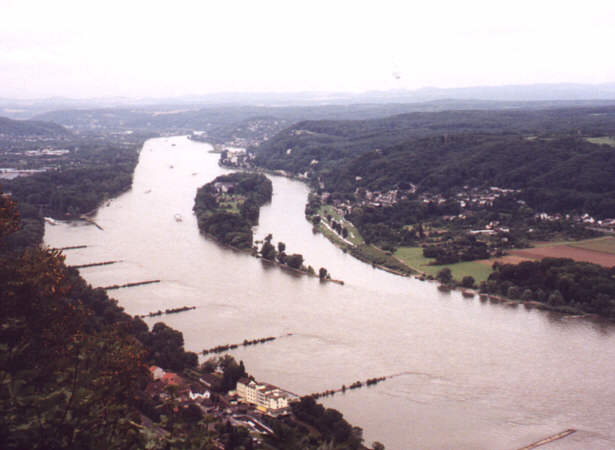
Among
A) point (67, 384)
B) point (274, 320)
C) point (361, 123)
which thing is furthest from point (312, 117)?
point (67, 384)

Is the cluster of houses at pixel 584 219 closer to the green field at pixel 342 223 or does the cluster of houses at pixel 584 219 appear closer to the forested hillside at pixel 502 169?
the forested hillside at pixel 502 169

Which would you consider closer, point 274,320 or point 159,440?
point 159,440

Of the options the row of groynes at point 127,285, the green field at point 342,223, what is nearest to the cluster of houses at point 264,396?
the row of groynes at point 127,285

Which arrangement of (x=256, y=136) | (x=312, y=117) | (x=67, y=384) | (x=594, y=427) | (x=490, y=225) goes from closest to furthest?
1. (x=67, y=384)
2. (x=594, y=427)
3. (x=490, y=225)
4. (x=256, y=136)
5. (x=312, y=117)

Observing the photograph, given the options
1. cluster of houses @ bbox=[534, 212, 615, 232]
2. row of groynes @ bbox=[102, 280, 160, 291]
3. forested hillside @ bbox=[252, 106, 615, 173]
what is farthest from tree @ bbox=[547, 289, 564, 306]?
forested hillside @ bbox=[252, 106, 615, 173]

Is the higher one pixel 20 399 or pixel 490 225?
pixel 20 399

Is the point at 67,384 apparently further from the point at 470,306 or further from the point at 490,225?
the point at 490,225
